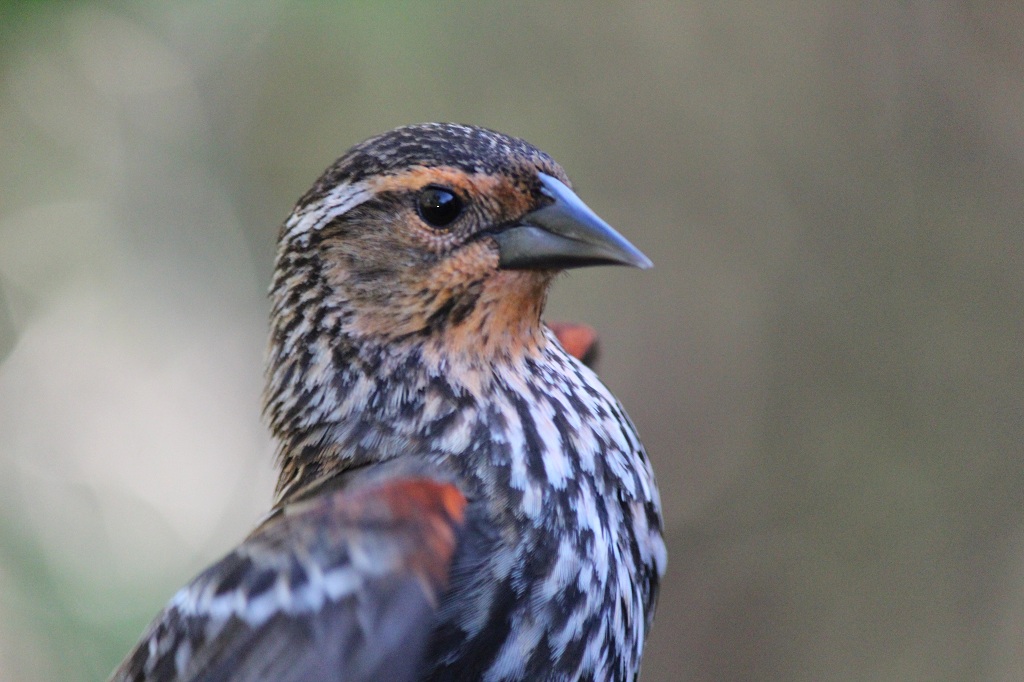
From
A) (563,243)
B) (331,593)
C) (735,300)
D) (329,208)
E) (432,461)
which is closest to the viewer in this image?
(331,593)

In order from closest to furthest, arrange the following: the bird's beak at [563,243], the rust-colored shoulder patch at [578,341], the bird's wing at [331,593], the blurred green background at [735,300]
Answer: the bird's wing at [331,593], the bird's beak at [563,243], the rust-colored shoulder patch at [578,341], the blurred green background at [735,300]

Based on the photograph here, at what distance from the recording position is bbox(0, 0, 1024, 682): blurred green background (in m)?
5.78

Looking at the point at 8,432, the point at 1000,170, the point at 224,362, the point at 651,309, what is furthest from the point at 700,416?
the point at 8,432

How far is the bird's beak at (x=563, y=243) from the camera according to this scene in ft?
8.35

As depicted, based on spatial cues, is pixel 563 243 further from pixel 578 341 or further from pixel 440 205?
pixel 578 341

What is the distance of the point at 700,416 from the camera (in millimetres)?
6297

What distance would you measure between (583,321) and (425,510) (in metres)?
4.67

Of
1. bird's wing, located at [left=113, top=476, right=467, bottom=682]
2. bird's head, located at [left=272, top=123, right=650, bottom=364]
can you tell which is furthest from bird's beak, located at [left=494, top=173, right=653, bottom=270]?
bird's wing, located at [left=113, top=476, right=467, bottom=682]

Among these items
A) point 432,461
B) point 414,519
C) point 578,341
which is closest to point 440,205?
point 432,461

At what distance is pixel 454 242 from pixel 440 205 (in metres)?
0.10

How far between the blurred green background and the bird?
111 inches

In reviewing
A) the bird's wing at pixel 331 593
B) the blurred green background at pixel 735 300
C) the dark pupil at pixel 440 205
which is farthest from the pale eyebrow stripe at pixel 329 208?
the blurred green background at pixel 735 300

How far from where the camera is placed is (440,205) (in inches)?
101

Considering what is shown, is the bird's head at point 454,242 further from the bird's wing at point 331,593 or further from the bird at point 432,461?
the bird's wing at point 331,593
